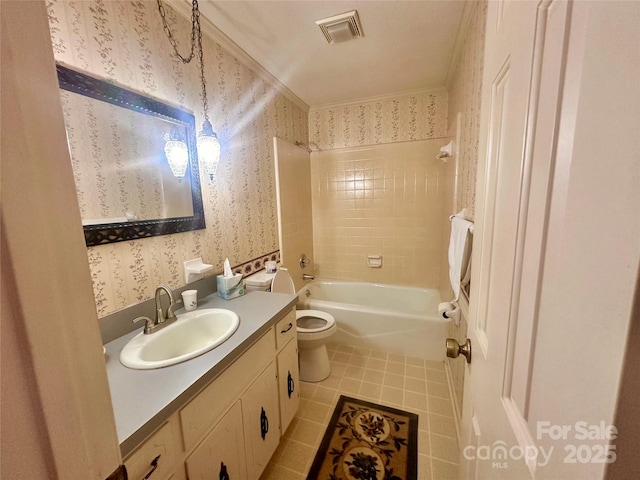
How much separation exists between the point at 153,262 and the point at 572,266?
4.84 ft

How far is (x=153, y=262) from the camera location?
1237 mm

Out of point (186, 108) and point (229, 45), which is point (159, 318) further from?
point (229, 45)

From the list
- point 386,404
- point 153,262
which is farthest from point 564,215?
point 386,404

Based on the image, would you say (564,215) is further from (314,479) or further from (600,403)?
(314,479)

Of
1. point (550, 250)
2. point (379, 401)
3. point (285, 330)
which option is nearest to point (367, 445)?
point (379, 401)

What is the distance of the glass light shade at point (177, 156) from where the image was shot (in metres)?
1.28

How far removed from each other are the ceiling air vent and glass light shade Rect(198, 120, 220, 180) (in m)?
0.95

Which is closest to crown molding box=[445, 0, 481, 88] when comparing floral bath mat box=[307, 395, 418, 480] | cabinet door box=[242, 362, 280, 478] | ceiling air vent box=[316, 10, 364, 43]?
ceiling air vent box=[316, 10, 364, 43]

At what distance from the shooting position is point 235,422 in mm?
1012

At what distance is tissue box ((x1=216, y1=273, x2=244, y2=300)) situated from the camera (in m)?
1.48

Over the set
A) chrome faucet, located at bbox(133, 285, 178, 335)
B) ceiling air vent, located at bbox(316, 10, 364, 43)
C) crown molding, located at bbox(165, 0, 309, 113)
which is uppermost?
ceiling air vent, located at bbox(316, 10, 364, 43)

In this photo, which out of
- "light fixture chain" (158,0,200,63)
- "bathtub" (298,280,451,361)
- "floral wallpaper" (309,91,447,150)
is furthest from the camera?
"floral wallpaper" (309,91,447,150)

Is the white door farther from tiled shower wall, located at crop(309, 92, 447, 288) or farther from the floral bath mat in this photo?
tiled shower wall, located at crop(309, 92, 447, 288)

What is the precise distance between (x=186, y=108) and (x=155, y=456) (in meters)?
1.55
